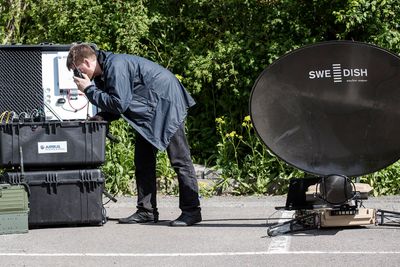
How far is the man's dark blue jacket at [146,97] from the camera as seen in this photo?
8383 mm

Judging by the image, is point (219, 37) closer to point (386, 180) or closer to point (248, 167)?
point (248, 167)

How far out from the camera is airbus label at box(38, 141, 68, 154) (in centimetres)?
861

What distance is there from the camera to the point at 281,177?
434 inches

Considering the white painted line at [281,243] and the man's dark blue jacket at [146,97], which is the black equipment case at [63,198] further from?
the white painted line at [281,243]

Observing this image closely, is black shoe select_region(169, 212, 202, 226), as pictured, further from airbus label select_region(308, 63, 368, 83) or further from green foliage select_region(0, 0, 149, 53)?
green foliage select_region(0, 0, 149, 53)

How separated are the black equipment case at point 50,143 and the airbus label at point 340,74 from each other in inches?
79.4

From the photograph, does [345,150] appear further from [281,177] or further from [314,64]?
[281,177]

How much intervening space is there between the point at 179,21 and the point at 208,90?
38.7 inches

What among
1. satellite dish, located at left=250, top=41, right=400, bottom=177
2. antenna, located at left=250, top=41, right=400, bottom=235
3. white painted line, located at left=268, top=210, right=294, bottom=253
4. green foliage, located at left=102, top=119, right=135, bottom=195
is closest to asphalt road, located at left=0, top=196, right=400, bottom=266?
white painted line, located at left=268, top=210, right=294, bottom=253

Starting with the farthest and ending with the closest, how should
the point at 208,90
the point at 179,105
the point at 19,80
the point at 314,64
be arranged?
the point at 208,90, the point at 19,80, the point at 179,105, the point at 314,64

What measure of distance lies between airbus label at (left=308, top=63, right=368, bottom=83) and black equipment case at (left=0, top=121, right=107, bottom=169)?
2.02 m

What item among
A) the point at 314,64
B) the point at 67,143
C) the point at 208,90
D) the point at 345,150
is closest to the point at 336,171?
the point at 345,150

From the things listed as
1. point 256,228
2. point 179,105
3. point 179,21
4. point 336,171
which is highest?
point 179,21

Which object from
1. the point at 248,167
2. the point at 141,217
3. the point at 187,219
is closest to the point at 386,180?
the point at 248,167
